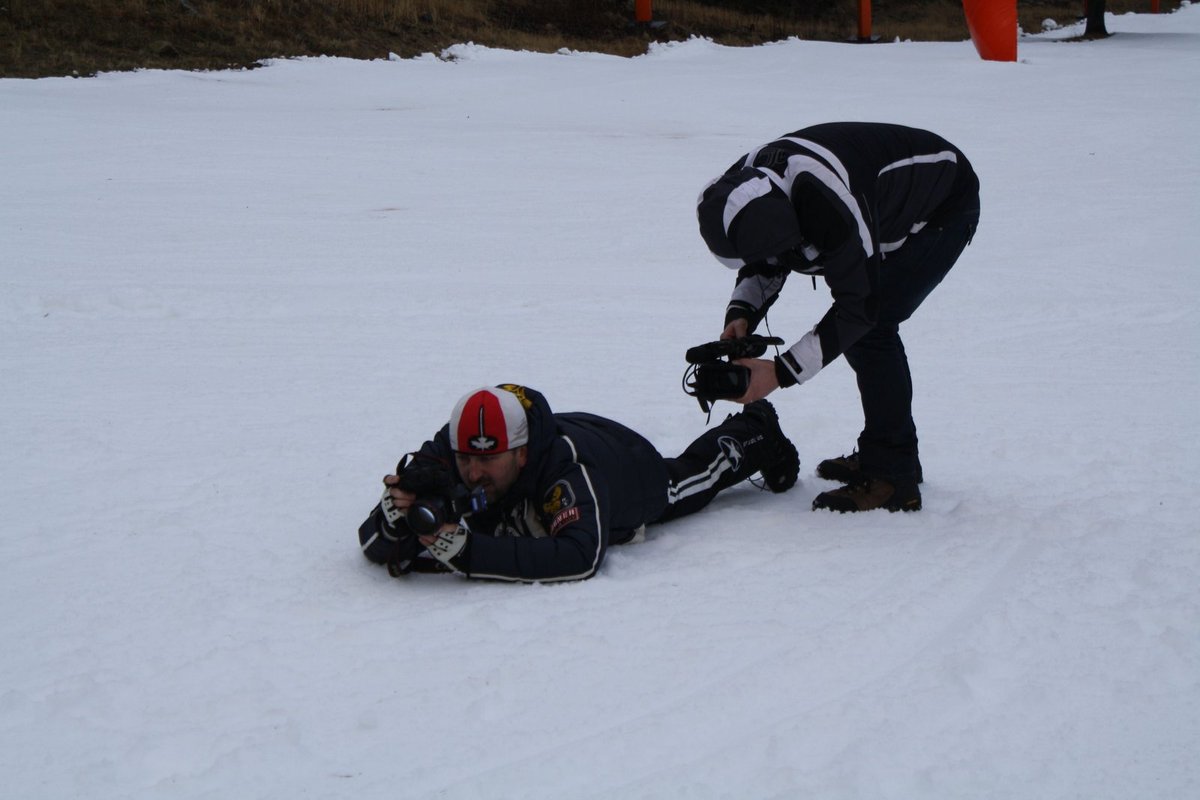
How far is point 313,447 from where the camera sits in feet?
15.8

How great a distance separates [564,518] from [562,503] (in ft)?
0.19

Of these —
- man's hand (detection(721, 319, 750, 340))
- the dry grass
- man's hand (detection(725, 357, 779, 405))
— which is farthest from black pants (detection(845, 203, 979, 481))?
the dry grass

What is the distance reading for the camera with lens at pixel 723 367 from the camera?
365 centimetres

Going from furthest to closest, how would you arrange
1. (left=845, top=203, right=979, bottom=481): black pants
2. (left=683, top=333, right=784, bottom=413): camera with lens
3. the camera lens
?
(left=845, top=203, right=979, bottom=481): black pants, (left=683, top=333, right=784, bottom=413): camera with lens, the camera lens

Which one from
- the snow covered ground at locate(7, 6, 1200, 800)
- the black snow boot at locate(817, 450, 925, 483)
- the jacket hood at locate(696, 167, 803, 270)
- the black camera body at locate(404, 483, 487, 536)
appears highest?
the jacket hood at locate(696, 167, 803, 270)

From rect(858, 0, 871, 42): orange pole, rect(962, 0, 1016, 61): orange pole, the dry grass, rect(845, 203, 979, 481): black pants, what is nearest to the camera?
rect(845, 203, 979, 481): black pants

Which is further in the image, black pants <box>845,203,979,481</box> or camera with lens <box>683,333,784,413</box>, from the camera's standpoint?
black pants <box>845,203,979,481</box>

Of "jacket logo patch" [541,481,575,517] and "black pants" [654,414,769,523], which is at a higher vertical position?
"jacket logo patch" [541,481,575,517]

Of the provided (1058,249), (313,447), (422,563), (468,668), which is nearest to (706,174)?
(1058,249)

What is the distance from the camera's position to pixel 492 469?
3.58m

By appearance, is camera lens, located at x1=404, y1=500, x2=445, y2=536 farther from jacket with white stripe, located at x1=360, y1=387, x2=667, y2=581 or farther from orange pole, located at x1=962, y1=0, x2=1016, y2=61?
orange pole, located at x1=962, y1=0, x2=1016, y2=61

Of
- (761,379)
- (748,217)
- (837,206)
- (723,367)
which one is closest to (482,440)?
(723,367)

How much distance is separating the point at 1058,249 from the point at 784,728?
20.4 ft

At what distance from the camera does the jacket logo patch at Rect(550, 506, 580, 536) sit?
352 centimetres
